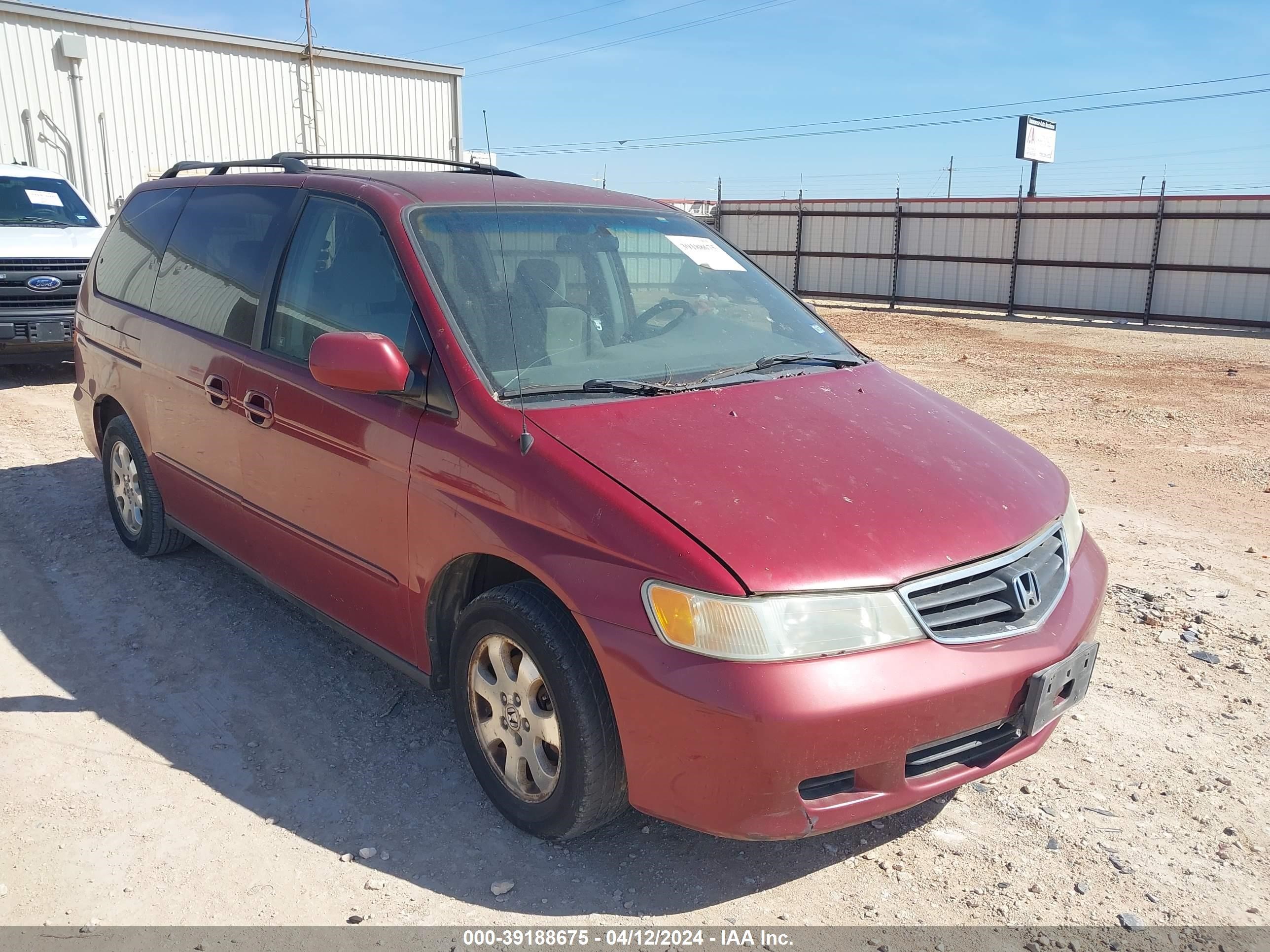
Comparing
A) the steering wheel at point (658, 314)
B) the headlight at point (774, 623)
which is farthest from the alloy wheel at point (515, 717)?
the steering wheel at point (658, 314)

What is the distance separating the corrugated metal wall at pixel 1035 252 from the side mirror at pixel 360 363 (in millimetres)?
14912

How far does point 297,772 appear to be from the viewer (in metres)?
3.26

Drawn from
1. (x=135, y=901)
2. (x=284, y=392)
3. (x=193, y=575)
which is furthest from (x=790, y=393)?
(x=193, y=575)

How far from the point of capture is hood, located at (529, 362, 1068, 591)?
2.48 m

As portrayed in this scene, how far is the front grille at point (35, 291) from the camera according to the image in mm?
9531

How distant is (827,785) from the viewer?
246 cm

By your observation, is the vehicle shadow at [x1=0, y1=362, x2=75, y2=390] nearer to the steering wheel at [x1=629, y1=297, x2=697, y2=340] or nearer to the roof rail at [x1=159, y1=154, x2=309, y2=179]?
the roof rail at [x1=159, y1=154, x2=309, y2=179]

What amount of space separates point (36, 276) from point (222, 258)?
6917 mm

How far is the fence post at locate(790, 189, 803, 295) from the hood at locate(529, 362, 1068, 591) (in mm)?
21693

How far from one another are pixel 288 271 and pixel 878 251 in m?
21.1

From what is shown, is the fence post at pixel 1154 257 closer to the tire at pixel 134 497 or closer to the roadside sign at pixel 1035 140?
the roadside sign at pixel 1035 140

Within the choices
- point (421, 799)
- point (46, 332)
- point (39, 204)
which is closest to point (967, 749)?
point (421, 799)

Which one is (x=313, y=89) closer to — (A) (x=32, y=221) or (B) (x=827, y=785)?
(A) (x=32, y=221)

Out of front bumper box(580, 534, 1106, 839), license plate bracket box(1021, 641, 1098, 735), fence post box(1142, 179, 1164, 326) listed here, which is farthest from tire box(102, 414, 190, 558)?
fence post box(1142, 179, 1164, 326)
